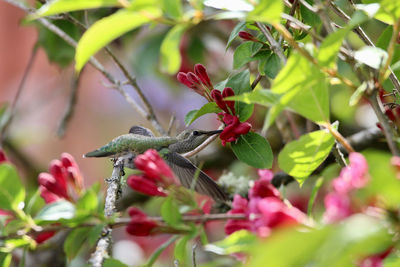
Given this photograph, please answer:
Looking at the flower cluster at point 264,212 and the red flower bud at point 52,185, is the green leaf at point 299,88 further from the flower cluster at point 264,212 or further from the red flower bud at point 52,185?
the red flower bud at point 52,185

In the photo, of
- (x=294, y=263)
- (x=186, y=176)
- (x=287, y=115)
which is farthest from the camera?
(x=287, y=115)

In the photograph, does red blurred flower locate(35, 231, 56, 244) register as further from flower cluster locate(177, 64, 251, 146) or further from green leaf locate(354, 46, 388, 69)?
green leaf locate(354, 46, 388, 69)

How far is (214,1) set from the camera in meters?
0.75

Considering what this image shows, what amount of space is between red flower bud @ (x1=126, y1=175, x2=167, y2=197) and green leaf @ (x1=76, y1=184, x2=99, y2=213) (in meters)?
0.08

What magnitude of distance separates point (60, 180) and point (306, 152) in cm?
33

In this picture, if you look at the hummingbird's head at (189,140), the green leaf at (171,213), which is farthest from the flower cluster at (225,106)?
the green leaf at (171,213)

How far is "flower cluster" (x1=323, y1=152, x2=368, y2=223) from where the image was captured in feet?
1.64

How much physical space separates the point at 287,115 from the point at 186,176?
0.57m

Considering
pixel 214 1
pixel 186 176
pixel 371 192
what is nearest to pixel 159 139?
pixel 186 176

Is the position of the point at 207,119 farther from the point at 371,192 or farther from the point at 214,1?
the point at 371,192

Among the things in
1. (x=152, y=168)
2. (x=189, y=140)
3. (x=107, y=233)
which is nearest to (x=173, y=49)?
(x=152, y=168)

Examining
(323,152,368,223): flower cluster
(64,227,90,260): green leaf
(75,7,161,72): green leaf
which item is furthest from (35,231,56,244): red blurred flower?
(323,152,368,223): flower cluster

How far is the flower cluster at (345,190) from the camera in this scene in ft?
1.64

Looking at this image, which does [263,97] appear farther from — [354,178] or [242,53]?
[242,53]
